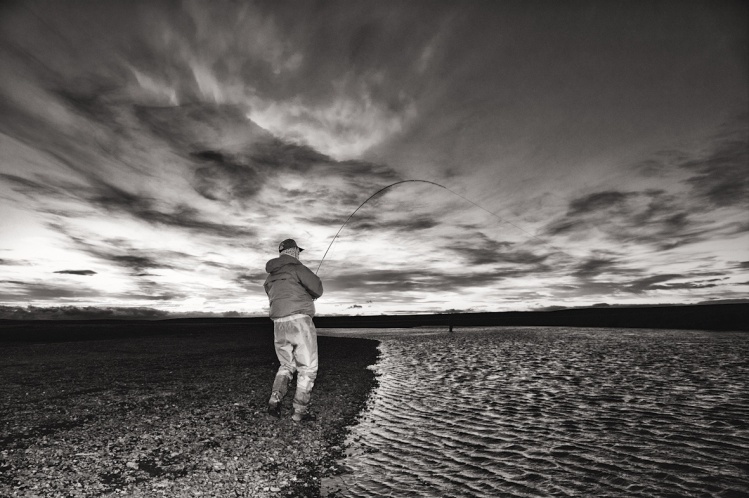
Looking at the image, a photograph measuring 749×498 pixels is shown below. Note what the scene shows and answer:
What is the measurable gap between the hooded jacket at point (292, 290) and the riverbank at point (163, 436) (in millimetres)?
2201

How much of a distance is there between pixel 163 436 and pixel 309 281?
11.9 ft

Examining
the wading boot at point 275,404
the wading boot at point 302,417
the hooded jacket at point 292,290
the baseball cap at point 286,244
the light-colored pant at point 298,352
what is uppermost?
the baseball cap at point 286,244

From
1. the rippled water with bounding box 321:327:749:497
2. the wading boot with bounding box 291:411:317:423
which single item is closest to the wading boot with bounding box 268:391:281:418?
the wading boot with bounding box 291:411:317:423

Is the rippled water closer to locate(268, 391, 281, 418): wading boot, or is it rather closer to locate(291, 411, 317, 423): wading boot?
locate(291, 411, 317, 423): wading boot

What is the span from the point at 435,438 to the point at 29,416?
811 centimetres

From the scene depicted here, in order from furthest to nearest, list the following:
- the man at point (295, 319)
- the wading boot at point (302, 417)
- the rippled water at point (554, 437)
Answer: the wading boot at point (302, 417), the man at point (295, 319), the rippled water at point (554, 437)

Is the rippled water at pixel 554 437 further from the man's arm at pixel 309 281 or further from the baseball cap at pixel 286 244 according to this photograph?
the baseball cap at pixel 286 244

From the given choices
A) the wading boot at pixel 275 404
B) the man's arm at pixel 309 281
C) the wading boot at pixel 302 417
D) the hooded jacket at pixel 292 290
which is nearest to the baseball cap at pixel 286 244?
the hooded jacket at pixel 292 290

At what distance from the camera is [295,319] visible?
7371 mm

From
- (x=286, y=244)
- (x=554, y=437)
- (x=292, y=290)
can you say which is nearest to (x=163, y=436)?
(x=292, y=290)

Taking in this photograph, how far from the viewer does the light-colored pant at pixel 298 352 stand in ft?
24.2

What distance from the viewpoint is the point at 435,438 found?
24.2ft

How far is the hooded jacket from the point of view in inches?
290

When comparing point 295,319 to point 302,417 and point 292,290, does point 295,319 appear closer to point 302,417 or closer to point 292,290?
point 292,290
